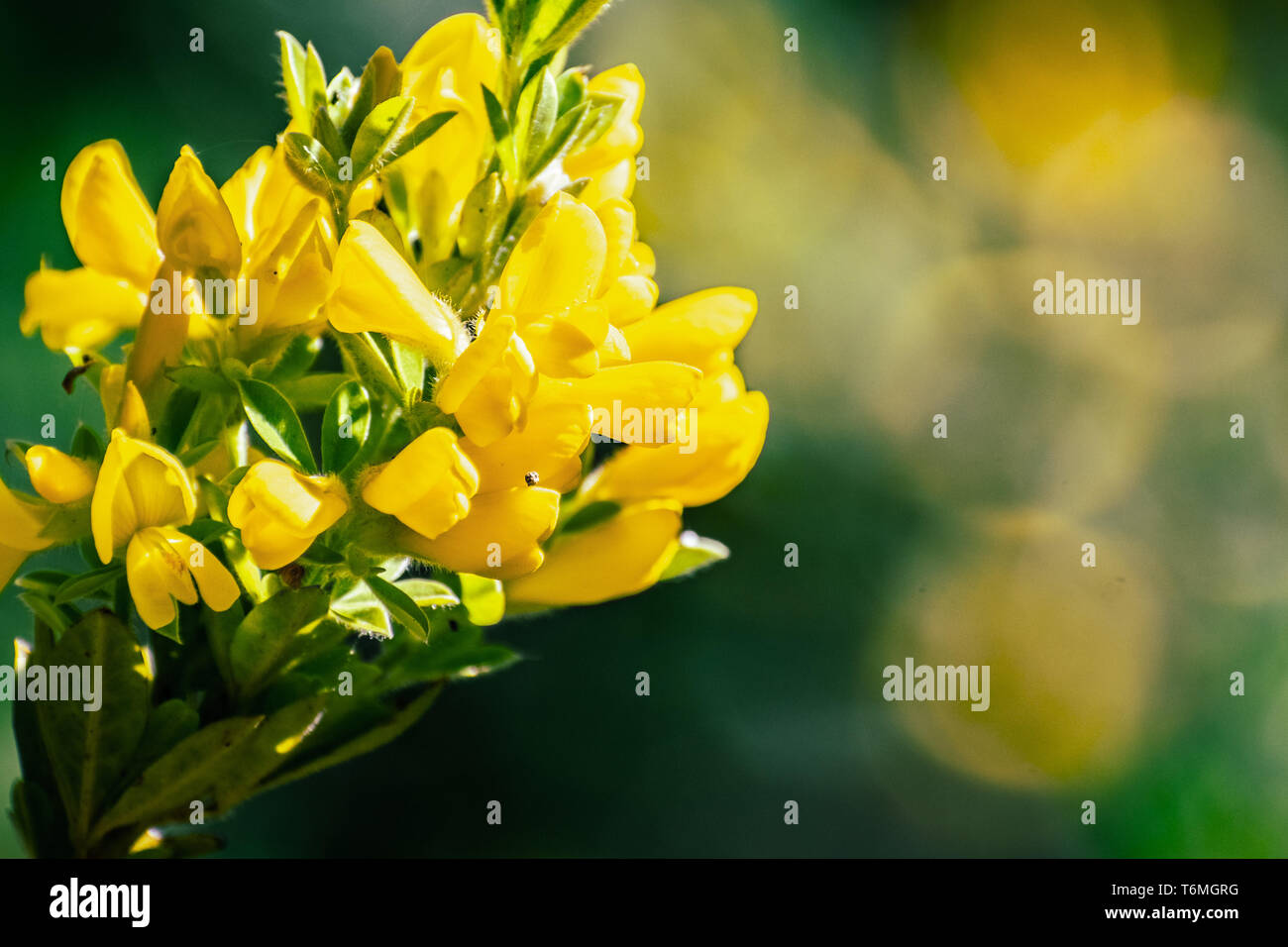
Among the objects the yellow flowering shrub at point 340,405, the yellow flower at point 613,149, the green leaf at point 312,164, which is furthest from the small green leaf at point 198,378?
the yellow flower at point 613,149

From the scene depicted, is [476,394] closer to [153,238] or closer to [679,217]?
[153,238]

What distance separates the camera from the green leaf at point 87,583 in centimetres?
54

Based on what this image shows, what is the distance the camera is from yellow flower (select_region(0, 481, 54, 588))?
1.86 feet

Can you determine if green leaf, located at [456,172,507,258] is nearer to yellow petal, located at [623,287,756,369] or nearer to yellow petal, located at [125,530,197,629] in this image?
yellow petal, located at [623,287,756,369]

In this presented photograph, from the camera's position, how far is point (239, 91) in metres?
1.43

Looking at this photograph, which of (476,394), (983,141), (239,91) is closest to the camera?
(476,394)

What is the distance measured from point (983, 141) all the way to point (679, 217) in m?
0.51

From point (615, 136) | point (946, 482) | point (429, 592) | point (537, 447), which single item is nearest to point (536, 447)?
point (537, 447)

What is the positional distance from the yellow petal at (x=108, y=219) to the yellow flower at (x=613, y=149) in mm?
231

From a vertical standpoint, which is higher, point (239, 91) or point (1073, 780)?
point (239, 91)

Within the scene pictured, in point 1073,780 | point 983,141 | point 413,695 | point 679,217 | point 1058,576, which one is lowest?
point 1073,780

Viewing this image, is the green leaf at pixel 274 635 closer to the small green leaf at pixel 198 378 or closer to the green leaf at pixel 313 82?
the small green leaf at pixel 198 378

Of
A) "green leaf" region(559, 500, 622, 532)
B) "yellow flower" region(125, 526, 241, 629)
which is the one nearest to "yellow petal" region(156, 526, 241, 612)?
"yellow flower" region(125, 526, 241, 629)

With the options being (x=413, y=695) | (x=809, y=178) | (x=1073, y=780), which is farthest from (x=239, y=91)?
(x=1073, y=780)
